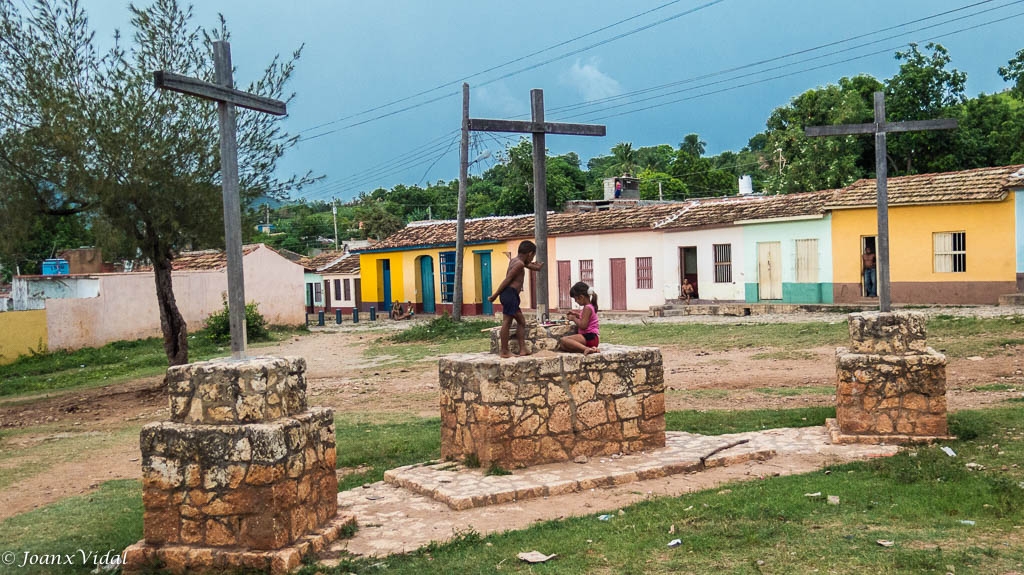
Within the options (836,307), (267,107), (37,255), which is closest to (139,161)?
(267,107)

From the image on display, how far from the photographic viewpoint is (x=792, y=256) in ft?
78.6

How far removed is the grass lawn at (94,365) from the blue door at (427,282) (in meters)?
8.91

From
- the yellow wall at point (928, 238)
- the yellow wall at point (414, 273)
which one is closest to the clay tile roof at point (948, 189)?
the yellow wall at point (928, 238)

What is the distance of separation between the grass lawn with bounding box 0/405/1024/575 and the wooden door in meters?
17.1

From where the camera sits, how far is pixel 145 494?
5465 mm

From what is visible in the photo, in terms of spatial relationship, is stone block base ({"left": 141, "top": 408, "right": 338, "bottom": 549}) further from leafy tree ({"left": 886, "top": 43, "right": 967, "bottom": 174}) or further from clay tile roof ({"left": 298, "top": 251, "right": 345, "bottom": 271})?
clay tile roof ({"left": 298, "top": 251, "right": 345, "bottom": 271})

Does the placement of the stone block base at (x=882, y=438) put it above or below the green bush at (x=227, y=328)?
below

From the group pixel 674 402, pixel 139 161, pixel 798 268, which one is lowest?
pixel 674 402

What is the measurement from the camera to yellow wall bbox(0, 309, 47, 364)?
883 inches

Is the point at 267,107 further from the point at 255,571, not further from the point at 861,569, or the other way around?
the point at 861,569

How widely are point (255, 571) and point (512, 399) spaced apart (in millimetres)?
2697

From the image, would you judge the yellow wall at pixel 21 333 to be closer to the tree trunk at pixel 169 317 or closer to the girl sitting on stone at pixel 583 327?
the tree trunk at pixel 169 317

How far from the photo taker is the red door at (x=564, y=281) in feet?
97.3

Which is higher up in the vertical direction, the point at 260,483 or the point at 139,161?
the point at 139,161
